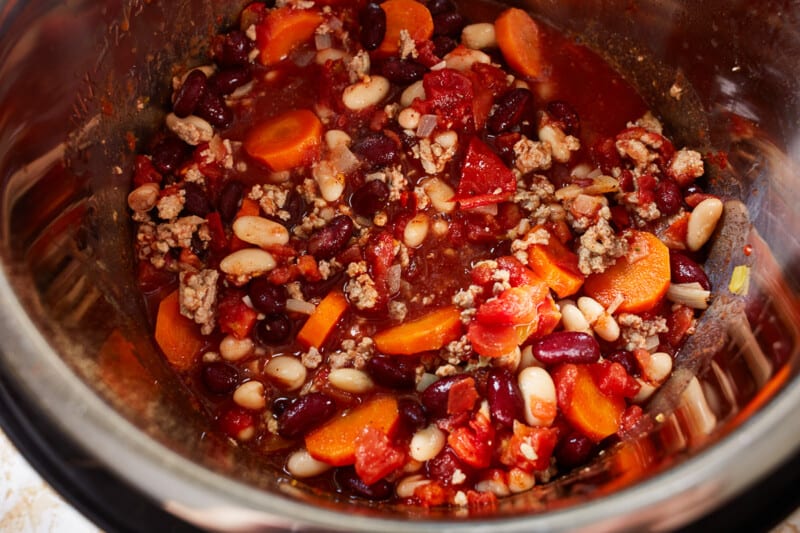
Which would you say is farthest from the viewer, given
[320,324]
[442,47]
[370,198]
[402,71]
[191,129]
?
[442,47]

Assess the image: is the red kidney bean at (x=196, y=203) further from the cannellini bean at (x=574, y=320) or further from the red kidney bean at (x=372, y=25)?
the cannellini bean at (x=574, y=320)

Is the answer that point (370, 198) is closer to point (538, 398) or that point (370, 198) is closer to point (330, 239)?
point (330, 239)

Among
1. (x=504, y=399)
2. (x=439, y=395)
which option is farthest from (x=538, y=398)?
(x=439, y=395)

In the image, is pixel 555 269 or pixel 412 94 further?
pixel 412 94

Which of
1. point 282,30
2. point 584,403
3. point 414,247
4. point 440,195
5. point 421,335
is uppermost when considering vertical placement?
point 282,30

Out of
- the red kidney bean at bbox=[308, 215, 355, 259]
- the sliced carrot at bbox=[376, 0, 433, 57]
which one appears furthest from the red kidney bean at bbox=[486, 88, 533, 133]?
the red kidney bean at bbox=[308, 215, 355, 259]

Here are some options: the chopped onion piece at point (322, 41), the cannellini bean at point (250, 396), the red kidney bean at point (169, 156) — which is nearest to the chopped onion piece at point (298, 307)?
the cannellini bean at point (250, 396)
